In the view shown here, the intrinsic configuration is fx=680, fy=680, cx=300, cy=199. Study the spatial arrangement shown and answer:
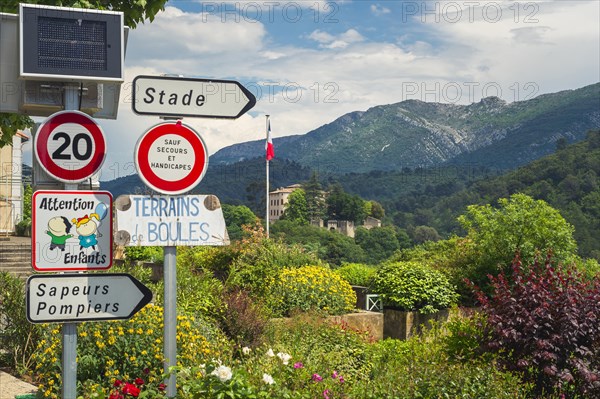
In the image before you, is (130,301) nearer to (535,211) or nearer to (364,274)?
(535,211)

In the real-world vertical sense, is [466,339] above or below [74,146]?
below

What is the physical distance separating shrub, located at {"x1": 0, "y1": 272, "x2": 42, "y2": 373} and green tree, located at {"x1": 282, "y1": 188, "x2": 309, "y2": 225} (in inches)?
4608

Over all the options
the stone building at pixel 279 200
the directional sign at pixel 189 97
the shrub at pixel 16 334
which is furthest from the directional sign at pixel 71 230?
the stone building at pixel 279 200

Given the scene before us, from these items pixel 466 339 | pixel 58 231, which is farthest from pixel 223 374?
pixel 466 339

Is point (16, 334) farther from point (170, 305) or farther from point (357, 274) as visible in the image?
point (357, 274)

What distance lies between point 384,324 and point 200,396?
320 inches

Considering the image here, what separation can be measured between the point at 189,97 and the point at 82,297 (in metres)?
1.35

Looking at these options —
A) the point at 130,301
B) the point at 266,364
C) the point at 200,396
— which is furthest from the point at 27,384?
the point at 130,301

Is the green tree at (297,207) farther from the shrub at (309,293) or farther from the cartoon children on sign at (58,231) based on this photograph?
the cartoon children on sign at (58,231)

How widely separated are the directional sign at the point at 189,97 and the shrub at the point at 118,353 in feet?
10.1

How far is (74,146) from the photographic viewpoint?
3697 millimetres

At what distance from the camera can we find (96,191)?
3.83 metres

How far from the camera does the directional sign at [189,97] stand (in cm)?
414

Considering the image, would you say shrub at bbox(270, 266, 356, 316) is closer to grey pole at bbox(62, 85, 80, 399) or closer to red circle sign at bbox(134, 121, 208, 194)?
red circle sign at bbox(134, 121, 208, 194)
